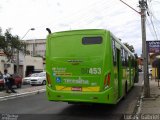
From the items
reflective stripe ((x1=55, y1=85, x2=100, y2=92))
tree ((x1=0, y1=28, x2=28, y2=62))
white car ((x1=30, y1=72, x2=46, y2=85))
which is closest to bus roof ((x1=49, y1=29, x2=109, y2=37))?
reflective stripe ((x1=55, y1=85, x2=100, y2=92))

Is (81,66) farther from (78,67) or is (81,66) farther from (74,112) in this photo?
(74,112)

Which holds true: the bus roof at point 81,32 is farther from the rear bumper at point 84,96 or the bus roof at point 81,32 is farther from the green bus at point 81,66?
the rear bumper at point 84,96

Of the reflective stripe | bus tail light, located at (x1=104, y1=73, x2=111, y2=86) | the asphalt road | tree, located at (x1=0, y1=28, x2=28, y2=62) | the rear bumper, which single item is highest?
tree, located at (x1=0, y1=28, x2=28, y2=62)

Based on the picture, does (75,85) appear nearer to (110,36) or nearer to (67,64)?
(67,64)

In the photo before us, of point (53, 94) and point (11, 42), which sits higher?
point (11, 42)

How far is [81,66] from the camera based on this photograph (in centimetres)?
1387

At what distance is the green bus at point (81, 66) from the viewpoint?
44.3 feet

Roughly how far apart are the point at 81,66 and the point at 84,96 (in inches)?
43.8

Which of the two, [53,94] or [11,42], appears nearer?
[53,94]

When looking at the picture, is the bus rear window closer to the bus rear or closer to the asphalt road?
the bus rear

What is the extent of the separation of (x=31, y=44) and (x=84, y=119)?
10486cm

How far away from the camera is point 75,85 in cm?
1388

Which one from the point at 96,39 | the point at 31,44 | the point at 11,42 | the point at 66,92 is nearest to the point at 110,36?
the point at 96,39

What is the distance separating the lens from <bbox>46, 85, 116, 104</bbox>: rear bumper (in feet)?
43.8
